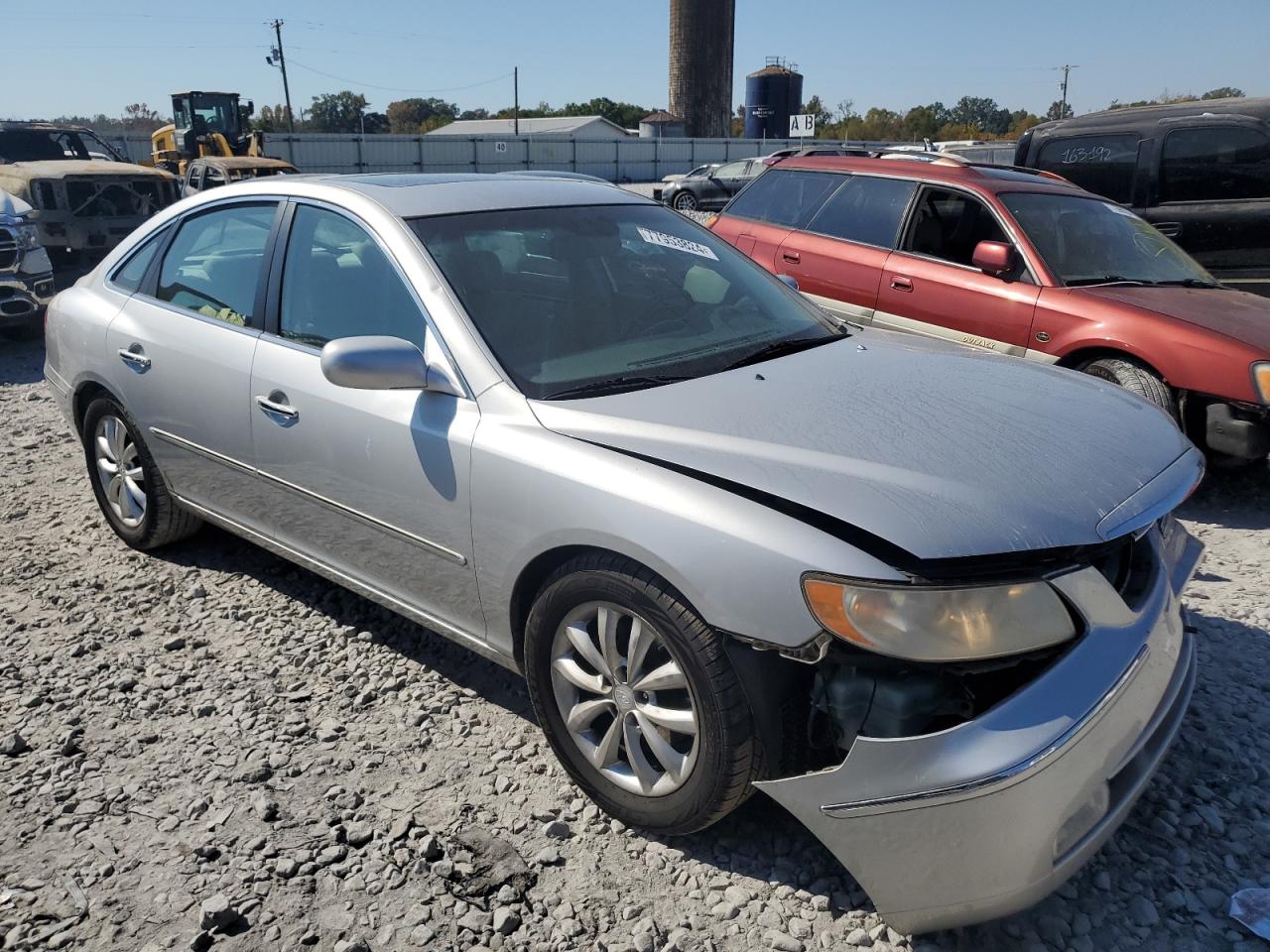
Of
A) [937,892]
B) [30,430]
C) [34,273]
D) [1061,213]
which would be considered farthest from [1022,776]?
[34,273]

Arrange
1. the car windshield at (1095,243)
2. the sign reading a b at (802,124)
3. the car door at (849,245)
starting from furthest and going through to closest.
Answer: the sign reading a b at (802,124) < the car door at (849,245) < the car windshield at (1095,243)

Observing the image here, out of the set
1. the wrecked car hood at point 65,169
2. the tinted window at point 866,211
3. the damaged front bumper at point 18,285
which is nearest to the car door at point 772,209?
the tinted window at point 866,211

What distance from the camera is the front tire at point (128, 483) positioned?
13.6ft

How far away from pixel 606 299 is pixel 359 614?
1646 mm

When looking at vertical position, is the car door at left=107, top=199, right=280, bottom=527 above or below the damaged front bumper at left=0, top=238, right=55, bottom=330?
above

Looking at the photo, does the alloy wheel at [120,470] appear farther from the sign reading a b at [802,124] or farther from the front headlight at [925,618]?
the sign reading a b at [802,124]

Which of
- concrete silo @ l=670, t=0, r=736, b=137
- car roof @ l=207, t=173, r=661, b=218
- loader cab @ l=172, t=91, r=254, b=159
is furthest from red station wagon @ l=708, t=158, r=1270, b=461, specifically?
concrete silo @ l=670, t=0, r=736, b=137

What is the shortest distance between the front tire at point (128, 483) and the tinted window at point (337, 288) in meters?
1.18

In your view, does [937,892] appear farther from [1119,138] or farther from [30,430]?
[1119,138]

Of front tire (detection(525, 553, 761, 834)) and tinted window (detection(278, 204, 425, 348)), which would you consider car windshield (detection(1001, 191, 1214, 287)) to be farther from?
front tire (detection(525, 553, 761, 834))

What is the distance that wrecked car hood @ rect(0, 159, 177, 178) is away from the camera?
12.0 meters

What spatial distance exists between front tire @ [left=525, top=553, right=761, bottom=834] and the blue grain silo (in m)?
63.7

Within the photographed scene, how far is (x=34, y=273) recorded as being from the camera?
8.92 meters

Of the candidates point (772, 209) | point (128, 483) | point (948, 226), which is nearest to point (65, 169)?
point (772, 209)
